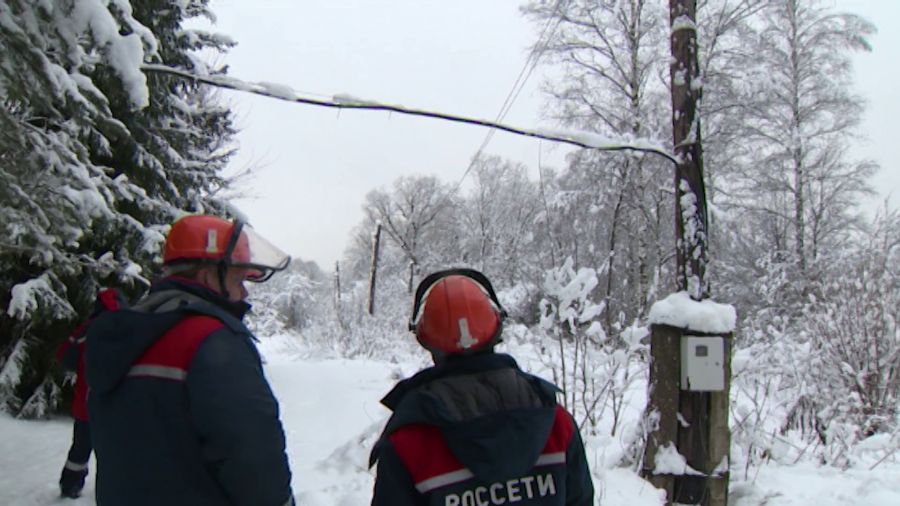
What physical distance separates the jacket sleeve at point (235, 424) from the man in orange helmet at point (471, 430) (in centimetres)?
38

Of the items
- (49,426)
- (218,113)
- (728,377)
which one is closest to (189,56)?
(218,113)

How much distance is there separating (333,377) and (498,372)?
25.9 feet

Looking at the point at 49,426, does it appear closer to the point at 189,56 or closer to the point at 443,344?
the point at 189,56

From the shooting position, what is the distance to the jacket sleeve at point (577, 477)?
1.56m

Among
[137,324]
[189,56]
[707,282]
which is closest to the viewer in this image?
[137,324]

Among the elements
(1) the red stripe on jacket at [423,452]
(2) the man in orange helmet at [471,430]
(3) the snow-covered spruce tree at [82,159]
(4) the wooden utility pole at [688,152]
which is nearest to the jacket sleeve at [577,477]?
(2) the man in orange helmet at [471,430]

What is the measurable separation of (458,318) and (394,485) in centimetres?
43

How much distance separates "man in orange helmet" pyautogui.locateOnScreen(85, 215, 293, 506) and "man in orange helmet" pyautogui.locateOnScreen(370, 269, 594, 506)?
395 mm

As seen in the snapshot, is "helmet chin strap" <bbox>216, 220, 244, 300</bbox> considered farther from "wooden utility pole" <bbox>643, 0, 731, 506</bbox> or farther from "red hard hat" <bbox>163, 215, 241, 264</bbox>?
"wooden utility pole" <bbox>643, 0, 731, 506</bbox>

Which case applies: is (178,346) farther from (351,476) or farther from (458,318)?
(351,476)

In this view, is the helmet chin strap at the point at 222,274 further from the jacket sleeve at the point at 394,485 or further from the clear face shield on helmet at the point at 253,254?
the jacket sleeve at the point at 394,485

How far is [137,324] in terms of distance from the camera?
1.64 meters

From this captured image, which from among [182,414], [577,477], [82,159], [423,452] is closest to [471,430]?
[423,452]

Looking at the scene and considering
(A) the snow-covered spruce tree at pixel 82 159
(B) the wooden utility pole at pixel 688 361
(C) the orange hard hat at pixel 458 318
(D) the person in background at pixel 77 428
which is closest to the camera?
(C) the orange hard hat at pixel 458 318
